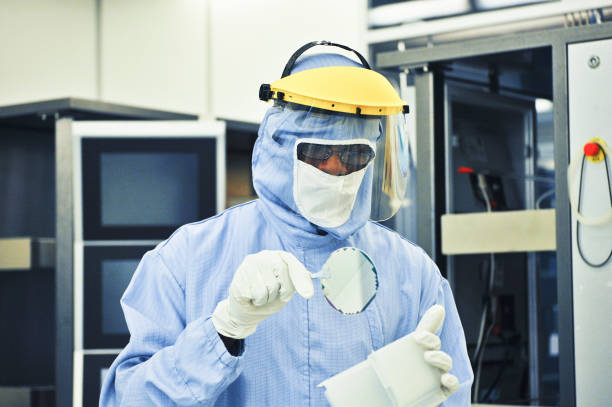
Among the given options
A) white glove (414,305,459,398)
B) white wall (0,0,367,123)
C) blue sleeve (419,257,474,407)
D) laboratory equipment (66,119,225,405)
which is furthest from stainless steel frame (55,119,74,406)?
white glove (414,305,459,398)

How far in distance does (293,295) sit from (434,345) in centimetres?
27

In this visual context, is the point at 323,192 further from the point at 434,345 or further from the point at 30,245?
the point at 30,245

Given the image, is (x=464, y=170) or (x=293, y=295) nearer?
(x=293, y=295)

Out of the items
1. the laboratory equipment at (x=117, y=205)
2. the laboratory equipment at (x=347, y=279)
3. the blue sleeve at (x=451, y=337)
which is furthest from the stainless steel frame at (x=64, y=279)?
the laboratory equipment at (x=347, y=279)

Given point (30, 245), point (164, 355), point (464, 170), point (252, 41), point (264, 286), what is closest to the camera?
point (264, 286)

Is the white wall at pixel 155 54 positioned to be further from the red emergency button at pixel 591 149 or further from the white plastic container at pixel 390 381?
the white plastic container at pixel 390 381

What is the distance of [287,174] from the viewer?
4.80 ft

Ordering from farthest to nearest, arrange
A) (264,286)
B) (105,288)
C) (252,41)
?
(252,41) < (105,288) < (264,286)

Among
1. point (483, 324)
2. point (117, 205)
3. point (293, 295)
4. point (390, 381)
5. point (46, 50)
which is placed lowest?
point (483, 324)

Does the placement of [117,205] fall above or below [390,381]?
above

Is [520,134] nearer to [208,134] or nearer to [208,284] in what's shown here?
[208,134]

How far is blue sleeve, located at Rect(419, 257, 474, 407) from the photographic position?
1.49 meters

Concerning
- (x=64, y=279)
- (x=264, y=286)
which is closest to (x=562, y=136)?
(x=264, y=286)

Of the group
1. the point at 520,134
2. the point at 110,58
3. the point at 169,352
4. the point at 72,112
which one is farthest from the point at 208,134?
the point at 110,58
